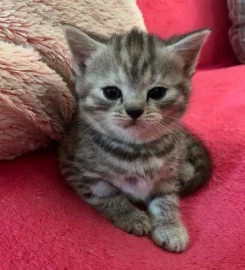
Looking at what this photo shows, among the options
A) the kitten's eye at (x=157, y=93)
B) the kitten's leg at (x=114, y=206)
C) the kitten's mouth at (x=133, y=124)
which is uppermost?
the kitten's eye at (x=157, y=93)

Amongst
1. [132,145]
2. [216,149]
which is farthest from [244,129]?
[132,145]

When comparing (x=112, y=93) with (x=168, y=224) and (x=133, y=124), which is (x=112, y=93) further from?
(x=168, y=224)

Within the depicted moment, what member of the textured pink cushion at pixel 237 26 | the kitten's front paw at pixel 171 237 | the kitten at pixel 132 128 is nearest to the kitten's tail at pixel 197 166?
the kitten at pixel 132 128

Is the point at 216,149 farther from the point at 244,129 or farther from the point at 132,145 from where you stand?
the point at 132,145

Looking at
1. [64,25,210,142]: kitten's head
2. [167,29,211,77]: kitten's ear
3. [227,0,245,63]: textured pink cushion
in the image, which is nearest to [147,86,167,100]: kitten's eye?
[64,25,210,142]: kitten's head

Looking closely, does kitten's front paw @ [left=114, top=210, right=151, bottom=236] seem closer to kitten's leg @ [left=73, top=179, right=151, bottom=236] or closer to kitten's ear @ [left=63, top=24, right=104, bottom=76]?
kitten's leg @ [left=73, top=179, right=151, bottom=236]

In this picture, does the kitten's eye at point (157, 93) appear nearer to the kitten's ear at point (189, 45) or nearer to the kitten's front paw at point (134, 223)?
the kitten's ear at point (189, 45)

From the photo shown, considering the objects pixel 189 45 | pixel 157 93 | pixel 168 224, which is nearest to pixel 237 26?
pixel 189 45
